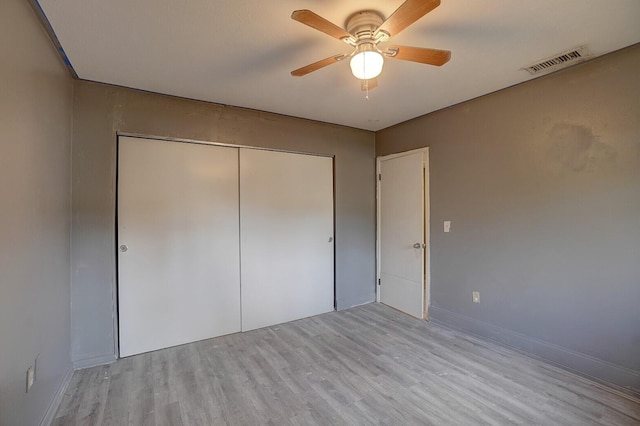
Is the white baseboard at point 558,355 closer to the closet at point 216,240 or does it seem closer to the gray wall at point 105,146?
the closet at point 216,240

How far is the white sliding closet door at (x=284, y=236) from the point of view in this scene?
3.24 meters

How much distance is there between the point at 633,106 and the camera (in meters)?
2.04

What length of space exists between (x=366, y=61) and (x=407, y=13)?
1.10 feet

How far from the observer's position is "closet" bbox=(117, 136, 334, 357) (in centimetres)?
269

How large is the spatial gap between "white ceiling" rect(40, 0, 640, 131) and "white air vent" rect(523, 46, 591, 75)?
6cm

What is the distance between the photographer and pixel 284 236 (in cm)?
348

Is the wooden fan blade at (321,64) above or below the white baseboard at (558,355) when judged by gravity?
above

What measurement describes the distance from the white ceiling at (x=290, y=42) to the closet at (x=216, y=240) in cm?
73

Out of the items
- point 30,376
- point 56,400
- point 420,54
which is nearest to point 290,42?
point 420,54

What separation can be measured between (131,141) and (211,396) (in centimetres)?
230

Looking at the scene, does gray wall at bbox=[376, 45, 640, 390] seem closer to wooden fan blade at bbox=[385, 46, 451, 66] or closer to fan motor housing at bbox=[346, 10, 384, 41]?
wooden fan blade at bbox=[385, 46, 451, 66]

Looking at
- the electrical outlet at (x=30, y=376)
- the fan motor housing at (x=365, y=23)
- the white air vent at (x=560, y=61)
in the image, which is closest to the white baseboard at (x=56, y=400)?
the electrical outlet at (x=30, y=376)

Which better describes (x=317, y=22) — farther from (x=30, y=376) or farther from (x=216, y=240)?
(x=30, y=376)

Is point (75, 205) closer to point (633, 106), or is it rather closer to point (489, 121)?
point (489, 121)
